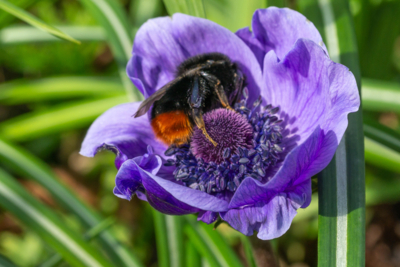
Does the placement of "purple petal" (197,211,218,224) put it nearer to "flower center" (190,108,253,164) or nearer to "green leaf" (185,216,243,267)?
"flower center" (190,108,253,164)

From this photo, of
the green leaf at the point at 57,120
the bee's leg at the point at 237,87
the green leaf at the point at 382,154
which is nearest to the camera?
the bee's leg at the point at 237,87

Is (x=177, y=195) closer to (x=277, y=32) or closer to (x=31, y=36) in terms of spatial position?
(x=277, y=32)

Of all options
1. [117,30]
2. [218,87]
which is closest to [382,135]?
[218,87]

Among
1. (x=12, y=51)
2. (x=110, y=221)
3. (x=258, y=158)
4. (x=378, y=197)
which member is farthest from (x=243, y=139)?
(x=12, y=51)

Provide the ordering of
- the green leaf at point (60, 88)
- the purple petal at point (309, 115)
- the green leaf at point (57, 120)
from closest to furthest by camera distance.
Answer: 1. the purple petal at point (309, 115)
2. the green leaf at point (57, 120)
3. the green leaf at point (60, 88)

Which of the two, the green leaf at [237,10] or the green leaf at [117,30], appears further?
the green leaf at [117,30]

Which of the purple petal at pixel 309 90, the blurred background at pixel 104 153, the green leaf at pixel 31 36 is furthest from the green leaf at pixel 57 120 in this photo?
the purple petal at pixel 309 90

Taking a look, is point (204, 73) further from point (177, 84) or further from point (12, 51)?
point (12, 51)

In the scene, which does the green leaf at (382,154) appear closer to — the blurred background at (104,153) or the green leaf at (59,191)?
the blurred background at (104,153)
